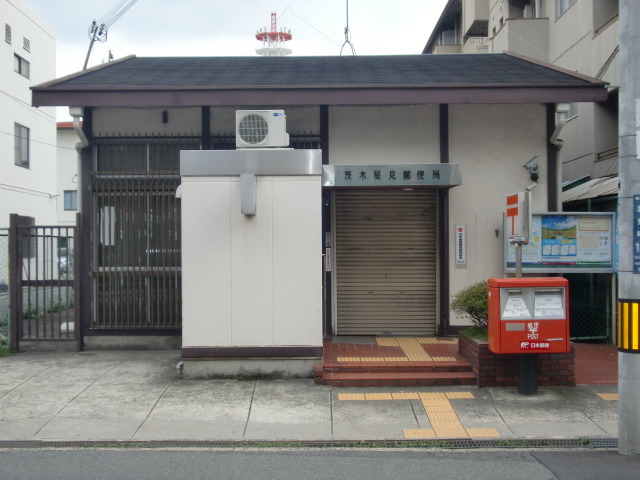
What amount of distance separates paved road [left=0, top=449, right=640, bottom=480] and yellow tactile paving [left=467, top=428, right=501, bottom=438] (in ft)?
1.17

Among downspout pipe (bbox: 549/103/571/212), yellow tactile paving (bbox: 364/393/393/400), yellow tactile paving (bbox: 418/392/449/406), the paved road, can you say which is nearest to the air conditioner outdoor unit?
yellow tactile paving (bbox: 364/393/393/400)

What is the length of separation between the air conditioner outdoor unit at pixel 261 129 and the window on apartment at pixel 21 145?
643 inches

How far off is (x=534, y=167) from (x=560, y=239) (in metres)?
1.33

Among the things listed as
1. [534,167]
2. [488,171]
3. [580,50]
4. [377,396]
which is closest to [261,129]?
[377,396]

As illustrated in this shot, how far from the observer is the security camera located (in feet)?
33.1

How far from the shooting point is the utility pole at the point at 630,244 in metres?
5.59

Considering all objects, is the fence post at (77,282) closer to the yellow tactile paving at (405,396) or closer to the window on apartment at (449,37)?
the yellow tactile paving at (405,396)

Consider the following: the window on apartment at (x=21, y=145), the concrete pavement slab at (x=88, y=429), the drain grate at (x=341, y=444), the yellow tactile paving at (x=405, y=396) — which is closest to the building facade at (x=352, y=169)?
the yellow tactile paving at (x=405, y=396)

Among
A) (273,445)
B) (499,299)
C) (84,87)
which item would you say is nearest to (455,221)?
(499,299)

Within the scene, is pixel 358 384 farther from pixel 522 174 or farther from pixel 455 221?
pixel 522 174

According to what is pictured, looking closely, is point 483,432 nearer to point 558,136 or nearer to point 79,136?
point 558,136

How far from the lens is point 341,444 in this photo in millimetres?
6133

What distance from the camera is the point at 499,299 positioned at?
7262 millimetres

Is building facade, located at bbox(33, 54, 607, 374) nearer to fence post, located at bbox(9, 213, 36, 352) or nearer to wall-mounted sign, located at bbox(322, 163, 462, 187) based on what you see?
wall-mounted sign, located at bbox(322, 163, 462, 187)
